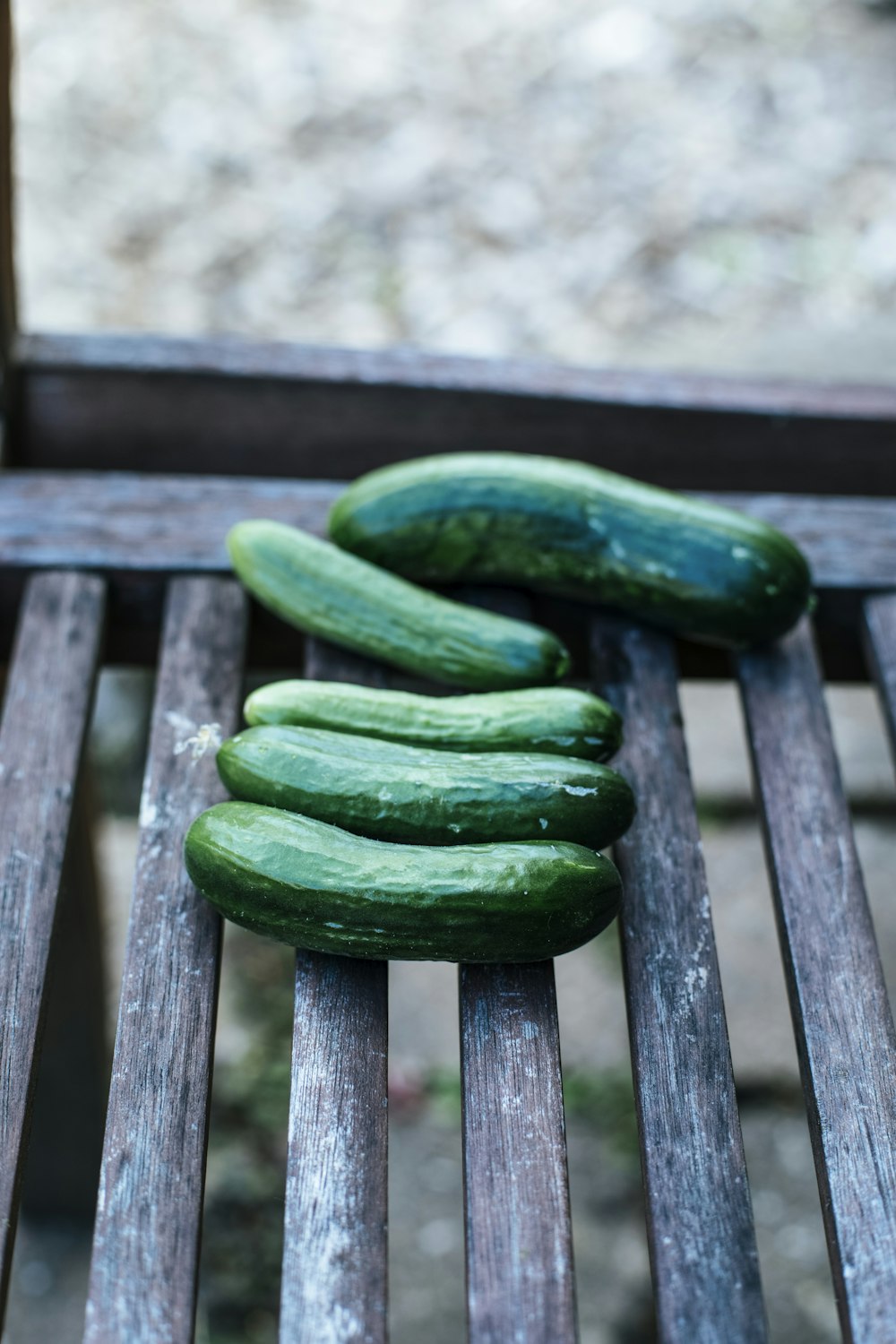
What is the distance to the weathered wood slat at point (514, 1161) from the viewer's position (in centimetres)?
118

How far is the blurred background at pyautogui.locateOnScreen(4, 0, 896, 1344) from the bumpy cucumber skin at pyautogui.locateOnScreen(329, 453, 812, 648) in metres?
1.12

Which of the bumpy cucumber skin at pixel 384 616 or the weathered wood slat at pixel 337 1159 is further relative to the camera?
the bumpy cucumber skin at pixel 384 616

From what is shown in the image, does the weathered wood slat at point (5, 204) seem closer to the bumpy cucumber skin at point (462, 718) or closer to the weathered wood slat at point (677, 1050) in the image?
the bumpy cucumber skin at point (462, 718)

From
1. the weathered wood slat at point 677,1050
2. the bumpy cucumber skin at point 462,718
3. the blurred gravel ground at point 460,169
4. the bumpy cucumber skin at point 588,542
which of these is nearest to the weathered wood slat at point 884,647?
the bumpy cucumber skin at point 588,542

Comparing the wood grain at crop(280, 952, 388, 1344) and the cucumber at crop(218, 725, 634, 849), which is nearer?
the wood grain at crop(280, 952, 388, 1344)

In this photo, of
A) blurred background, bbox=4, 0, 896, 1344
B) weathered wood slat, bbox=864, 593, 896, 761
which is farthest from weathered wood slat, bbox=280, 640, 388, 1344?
blurred background, bbox=4, 0, 896, 1344

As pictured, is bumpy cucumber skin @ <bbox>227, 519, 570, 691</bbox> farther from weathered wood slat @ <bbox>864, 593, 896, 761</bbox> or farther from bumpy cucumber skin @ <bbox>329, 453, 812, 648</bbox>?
weathered wood slat @ <bbox>864, 593, 896, 761</bbox>

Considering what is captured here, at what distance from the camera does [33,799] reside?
1.53m

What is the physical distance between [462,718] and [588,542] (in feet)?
1.16

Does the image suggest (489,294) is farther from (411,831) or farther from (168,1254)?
(168,1254)

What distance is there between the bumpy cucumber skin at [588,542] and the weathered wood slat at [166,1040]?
29 cm

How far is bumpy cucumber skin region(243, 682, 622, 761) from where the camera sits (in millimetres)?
1496

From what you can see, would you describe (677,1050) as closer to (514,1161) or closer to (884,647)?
(514,1161)

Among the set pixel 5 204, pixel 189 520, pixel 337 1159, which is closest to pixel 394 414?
pixel 189 520
